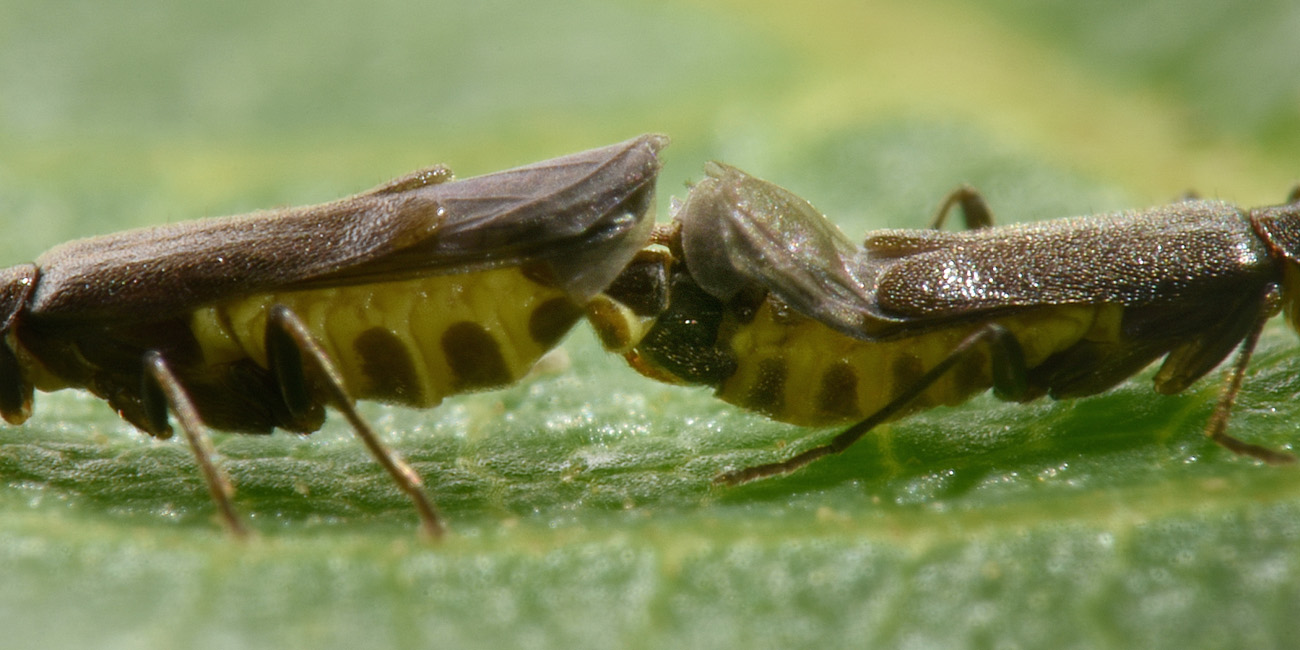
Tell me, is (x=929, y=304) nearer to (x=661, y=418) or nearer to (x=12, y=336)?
(x=661, y=418)

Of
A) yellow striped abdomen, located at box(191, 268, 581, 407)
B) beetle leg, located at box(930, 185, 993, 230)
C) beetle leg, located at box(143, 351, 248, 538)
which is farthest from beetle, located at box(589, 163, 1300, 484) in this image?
beetle leg, located at box(143, 351, 248, 538)

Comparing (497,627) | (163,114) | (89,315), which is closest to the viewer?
(497,627)

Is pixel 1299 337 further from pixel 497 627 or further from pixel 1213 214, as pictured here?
pixel 497 627

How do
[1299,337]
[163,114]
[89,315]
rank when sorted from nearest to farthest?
[89,315] < [1299,337] < [163,114]

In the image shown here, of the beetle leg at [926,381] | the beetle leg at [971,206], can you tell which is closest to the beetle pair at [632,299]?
the beetle leg at [926,381]

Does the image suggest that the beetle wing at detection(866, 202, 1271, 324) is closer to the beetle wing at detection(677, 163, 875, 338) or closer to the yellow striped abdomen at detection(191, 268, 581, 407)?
the beetle wing at detection(677, 163, 875, 338)

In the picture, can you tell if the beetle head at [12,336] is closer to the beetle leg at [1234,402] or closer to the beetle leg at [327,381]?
the beetle leg at [327,381]

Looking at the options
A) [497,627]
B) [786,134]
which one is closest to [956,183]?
[786,134]
